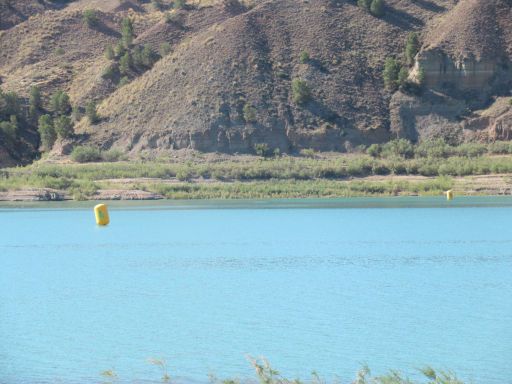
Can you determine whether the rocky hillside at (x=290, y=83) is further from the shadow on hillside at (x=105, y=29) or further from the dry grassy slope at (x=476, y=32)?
the shadow on hillside at (x=105, y=29)

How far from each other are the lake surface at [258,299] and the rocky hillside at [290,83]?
3541 cm

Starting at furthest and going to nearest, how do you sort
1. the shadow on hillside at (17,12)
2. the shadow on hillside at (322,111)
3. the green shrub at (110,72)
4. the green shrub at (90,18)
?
the shadow on hillside at (17,12) < the green shrub at (90,18) < the green shrub at (110,72) < the shadow on hillside at (322,111)

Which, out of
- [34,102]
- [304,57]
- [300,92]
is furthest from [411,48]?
[34,102]

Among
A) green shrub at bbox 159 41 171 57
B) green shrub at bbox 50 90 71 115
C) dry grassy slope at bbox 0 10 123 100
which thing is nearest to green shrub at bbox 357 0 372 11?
green shrub at bbox 159 41 171 57

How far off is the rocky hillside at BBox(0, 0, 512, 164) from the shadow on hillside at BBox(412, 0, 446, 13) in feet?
0.72

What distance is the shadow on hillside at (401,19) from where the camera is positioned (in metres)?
103

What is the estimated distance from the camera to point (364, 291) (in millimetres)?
31531

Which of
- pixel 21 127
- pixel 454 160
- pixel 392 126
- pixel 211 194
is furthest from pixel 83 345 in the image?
pixel 21 127

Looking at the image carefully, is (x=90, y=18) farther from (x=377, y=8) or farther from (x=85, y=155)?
(x=377, y=8)

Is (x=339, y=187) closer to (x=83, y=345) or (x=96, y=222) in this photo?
(x=96, y=222)

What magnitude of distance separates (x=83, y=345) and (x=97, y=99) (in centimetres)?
8199

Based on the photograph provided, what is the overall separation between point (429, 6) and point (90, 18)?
39255 mm

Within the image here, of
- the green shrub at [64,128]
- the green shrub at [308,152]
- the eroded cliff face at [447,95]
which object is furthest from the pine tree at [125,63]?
the eroded cliff face at [447,95]

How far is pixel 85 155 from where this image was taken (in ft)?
302
